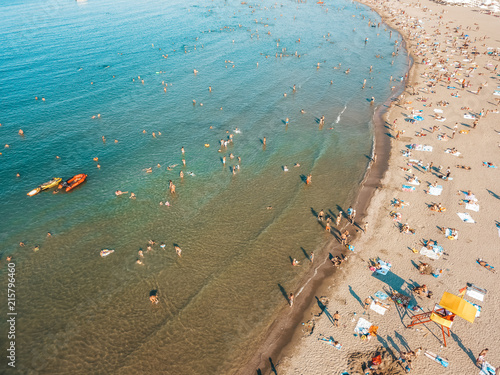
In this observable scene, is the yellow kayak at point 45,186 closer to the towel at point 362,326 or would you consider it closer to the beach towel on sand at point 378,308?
the towel at point 362,326

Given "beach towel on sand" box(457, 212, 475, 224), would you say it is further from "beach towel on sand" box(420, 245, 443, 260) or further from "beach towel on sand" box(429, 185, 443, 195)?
"beach towel on sand" box(420, 245, 443, 260)

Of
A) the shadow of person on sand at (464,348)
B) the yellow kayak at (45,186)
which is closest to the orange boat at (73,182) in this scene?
the yellow kayak at (45,186)

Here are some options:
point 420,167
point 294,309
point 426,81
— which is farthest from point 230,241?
point 426,81

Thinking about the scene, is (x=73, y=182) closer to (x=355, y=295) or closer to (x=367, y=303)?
(x=355, y=295)

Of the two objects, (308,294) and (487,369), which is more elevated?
(487,369)

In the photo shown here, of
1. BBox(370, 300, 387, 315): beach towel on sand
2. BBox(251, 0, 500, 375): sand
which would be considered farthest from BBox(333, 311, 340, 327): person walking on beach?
BBox(370, 300, 387, 315): beach towel on sand

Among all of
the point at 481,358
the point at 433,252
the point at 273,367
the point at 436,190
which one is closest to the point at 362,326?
the point at 273,367
